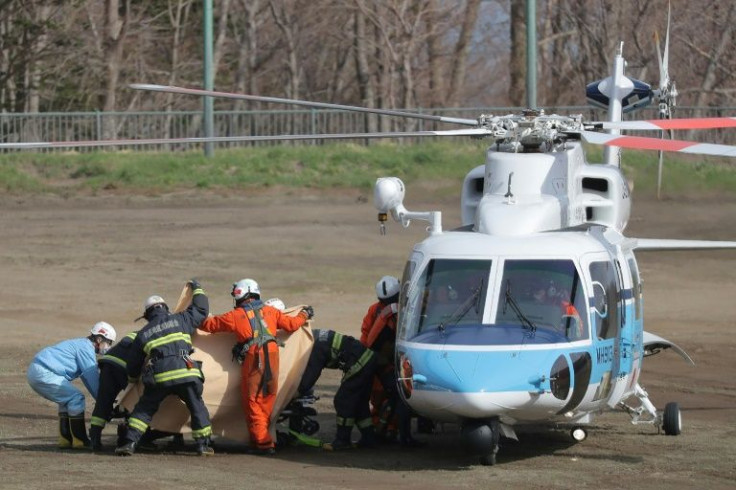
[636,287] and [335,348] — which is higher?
[636,287]

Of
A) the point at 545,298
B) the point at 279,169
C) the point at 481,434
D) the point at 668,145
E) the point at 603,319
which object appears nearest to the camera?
the point at 668,145

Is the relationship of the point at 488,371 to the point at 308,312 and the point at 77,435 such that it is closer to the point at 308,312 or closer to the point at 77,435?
the point at 308,312

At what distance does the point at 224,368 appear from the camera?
12.7 metres

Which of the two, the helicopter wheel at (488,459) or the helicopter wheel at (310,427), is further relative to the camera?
the helicopter wheel at (310,427)

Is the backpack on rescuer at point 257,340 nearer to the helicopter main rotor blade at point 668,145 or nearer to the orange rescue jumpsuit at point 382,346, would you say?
the orange rescue jumpsuit at point 382,346

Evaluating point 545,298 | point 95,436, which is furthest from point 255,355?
point 545,298

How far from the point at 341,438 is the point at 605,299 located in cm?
272

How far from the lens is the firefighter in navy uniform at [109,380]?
12492 millimetres

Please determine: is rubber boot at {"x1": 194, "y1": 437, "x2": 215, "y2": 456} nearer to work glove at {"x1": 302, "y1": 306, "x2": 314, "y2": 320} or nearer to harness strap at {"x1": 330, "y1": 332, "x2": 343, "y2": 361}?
harness strap at {"x1": 330, "y1": 332, "x2": 343, "y2": 361}

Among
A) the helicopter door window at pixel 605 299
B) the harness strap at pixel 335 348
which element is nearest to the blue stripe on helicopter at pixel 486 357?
the helicopter door window at pixel 605 299

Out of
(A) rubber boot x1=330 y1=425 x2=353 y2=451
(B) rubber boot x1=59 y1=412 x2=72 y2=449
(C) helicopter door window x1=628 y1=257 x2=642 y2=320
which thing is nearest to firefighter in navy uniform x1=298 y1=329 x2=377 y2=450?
(A) rubber boot x1=330 y1=425 x2=353 y2=451

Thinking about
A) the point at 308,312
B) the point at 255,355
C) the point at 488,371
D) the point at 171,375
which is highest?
the point at 308,312

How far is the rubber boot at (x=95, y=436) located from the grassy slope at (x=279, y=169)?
61.3 ft

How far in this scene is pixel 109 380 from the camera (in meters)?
12.5
